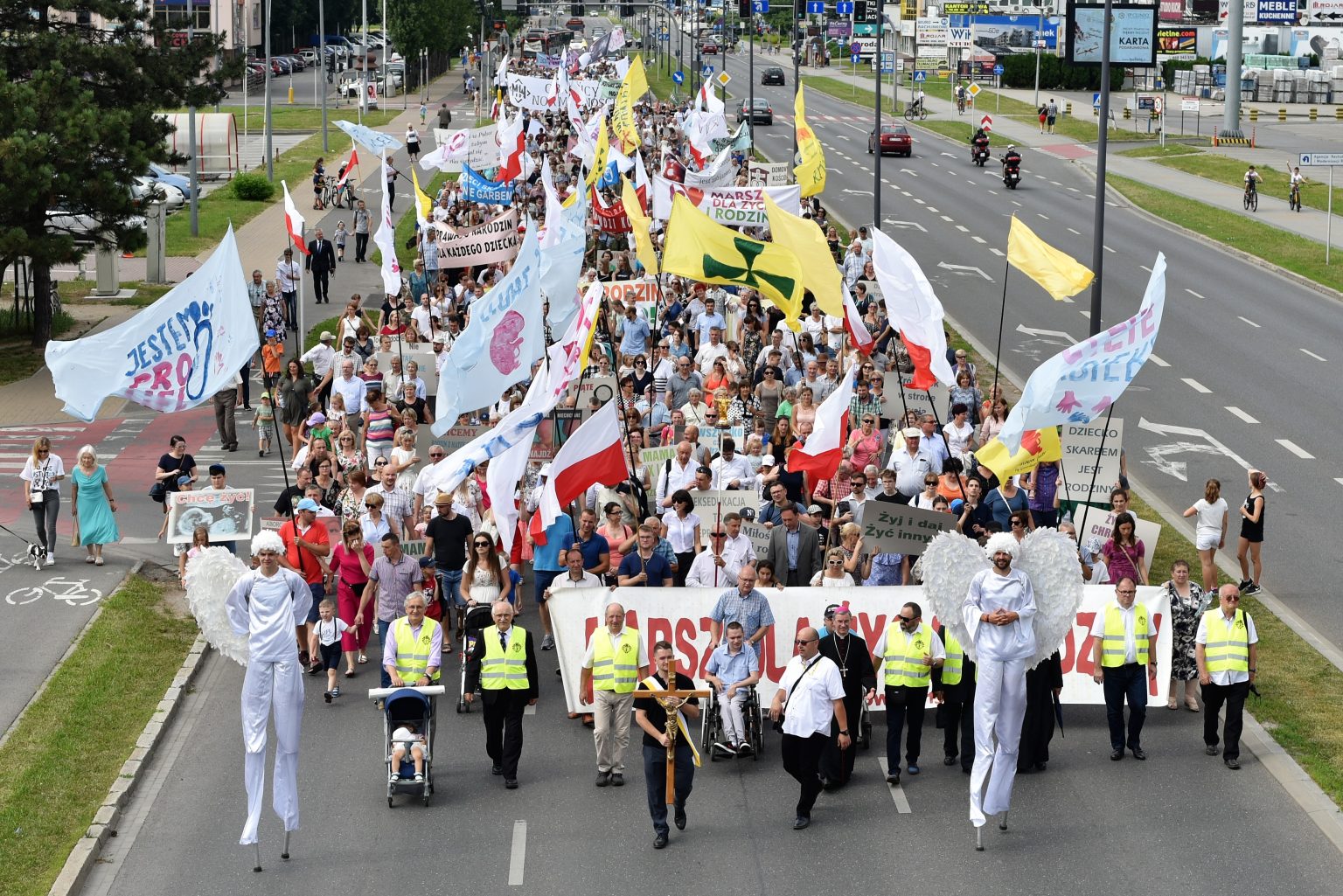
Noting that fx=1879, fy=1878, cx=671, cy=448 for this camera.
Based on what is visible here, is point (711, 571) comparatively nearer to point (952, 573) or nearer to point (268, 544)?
point (952, 573)

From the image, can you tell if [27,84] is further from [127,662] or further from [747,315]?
[127,662]

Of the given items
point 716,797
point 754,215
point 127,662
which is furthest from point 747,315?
point 716,797

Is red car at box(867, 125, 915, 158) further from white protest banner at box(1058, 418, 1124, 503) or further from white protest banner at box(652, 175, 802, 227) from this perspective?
white protest banner at box(1058, 418, 1124, 503)

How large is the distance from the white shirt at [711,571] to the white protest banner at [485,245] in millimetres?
10582

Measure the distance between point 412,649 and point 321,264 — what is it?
23527 mm

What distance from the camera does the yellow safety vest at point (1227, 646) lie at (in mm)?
13375

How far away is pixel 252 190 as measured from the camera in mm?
55406

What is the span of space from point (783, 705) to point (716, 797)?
80 cm

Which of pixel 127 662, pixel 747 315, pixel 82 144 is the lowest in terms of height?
pixel 127 662

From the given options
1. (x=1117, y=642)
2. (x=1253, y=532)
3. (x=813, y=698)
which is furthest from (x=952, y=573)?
(x=1253, y=532)

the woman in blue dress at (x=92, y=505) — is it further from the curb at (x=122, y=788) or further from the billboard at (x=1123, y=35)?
the billboard at (x=1123, y=35)

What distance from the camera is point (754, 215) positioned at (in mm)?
28391

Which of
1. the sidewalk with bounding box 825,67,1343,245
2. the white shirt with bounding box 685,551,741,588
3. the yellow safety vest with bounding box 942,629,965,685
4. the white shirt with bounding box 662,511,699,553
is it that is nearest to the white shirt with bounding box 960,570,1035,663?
the yellow safety vest with bounding box 942,629,965,685

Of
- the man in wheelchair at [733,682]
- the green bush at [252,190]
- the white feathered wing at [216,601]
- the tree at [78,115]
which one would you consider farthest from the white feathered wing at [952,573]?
the green bush at [252,190]
